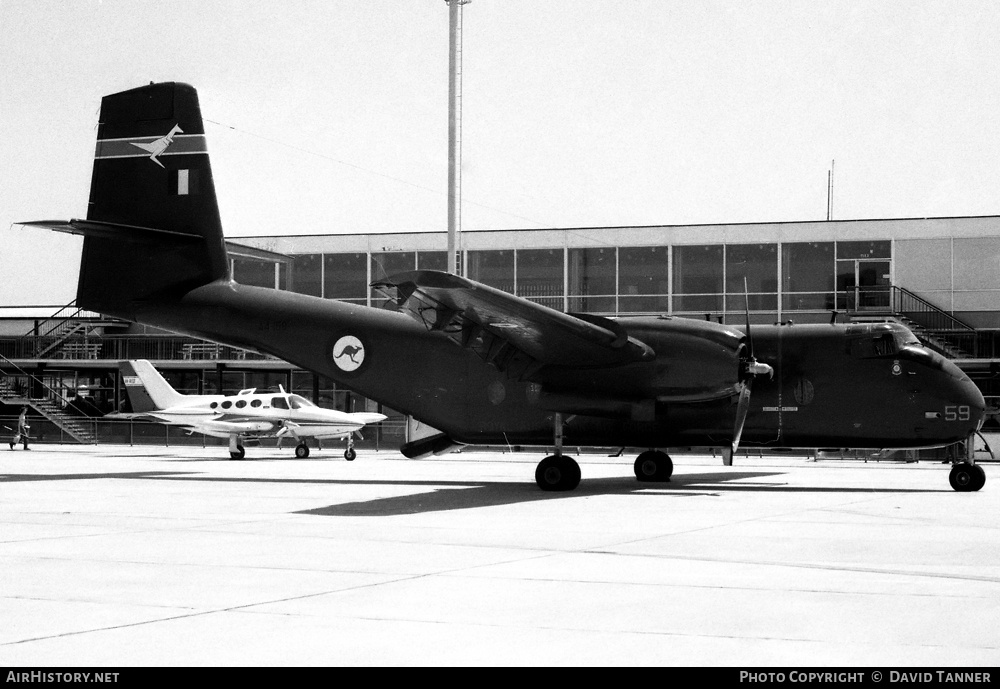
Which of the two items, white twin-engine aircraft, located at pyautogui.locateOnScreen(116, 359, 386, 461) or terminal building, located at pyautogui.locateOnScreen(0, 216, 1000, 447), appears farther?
terminal building, located at pyautogui.locateOnScreen(0, 216, 1000, 447)

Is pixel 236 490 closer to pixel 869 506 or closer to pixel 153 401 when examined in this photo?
pixel 869 506

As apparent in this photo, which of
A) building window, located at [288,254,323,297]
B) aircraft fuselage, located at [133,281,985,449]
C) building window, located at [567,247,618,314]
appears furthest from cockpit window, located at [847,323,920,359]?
building window, located at [288,254,323,297]

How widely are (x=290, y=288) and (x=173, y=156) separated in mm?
26811

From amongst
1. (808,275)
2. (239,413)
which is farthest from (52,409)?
(808,275)

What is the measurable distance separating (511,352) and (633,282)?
89.6 ft

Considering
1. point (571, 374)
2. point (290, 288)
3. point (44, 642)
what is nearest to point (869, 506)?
point (571, 374)

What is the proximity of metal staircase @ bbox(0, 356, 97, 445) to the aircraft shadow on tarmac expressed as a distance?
2835cm

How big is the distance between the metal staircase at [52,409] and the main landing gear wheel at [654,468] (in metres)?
37.9

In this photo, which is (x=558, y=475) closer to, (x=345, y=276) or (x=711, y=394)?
(x=711, y=394)

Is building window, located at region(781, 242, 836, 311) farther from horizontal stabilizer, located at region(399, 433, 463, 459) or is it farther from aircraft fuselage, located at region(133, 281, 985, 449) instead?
horizontal stabilizer, located at region(399, 433, 463, 459)

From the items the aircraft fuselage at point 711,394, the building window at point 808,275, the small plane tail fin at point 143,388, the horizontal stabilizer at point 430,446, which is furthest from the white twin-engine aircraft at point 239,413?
the building window at point 808,275

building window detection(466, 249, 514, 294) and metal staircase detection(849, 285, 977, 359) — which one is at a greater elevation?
building window detection(466, 249, 514, 294)

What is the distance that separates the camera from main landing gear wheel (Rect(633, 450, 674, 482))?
2325 centimetres

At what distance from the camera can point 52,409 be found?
54375 mm
